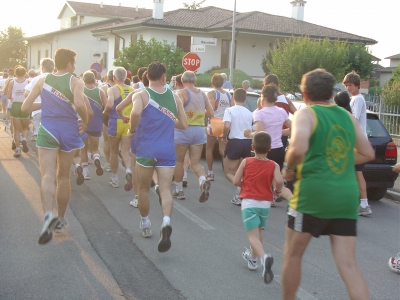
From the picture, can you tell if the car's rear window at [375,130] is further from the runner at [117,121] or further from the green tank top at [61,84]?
the green tank top at [61,84]

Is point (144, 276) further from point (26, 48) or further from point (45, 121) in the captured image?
point (26, 48)

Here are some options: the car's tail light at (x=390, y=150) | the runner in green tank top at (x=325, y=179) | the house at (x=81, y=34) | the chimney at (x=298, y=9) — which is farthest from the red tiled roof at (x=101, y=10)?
the runner in green tank top at (x=325, y=179)

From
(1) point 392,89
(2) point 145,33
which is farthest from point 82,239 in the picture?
(2) point 145,33

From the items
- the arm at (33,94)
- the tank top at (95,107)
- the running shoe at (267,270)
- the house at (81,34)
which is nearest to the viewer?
the running shoe at (267,270)

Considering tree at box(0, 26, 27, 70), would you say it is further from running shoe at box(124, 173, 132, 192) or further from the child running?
the child running

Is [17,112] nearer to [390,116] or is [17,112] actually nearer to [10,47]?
[390,116]

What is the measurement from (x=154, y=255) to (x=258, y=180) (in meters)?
1.41

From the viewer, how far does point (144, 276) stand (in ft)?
17.2

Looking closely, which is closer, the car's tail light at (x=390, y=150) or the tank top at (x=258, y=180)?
the tank top at (x=258, y=180)

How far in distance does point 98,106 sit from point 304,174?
695cm

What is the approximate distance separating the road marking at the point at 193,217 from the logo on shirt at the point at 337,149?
370cm

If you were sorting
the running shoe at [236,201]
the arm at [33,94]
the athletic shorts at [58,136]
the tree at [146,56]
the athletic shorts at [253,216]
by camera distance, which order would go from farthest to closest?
1. the tree at [146,56]
2. the running shoe at [236,201]
3. the arm at [33,94]
4. the athletic shorts at [58,136]
5. the athletic shorts at [253,216]

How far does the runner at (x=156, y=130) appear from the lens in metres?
6.10

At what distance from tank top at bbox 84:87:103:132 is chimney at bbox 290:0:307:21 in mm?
40900
